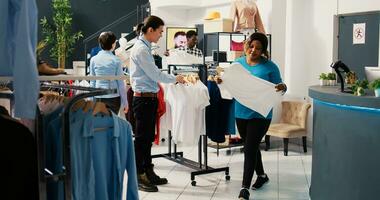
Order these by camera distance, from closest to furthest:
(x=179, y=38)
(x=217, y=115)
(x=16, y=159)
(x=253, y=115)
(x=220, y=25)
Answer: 1. (x=16, y=159)
2. (x=253, y=115)
3. (x=217, y=115)
4. (x=220, y=25)
5. (x=179, y=38)

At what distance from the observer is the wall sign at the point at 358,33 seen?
6.79m

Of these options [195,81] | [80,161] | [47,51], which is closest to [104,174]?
[80,161]

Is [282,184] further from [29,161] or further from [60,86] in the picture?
[29,161]

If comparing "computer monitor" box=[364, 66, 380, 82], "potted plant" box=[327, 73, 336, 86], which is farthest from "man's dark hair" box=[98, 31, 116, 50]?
"computer monitor" box=[364, 66, 380, 82]

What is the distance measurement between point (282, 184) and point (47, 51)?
819 centimetres

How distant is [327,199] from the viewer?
405cm

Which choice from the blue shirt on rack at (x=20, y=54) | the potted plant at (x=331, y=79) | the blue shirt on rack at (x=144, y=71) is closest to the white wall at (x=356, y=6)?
the potted plant at (x=331, y=79)

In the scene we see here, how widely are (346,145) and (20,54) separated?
268cm

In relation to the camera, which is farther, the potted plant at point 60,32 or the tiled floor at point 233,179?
the potted plant at point 60,32

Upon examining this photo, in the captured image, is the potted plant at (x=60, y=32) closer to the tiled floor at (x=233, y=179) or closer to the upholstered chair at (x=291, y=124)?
the tiled floor at (x=233, y=179)

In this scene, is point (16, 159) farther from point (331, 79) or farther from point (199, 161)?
point (199, 161)

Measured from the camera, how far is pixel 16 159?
6.73ft

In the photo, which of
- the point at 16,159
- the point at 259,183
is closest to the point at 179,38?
the point at 259,183

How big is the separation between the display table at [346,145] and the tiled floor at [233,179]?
0.90 m
